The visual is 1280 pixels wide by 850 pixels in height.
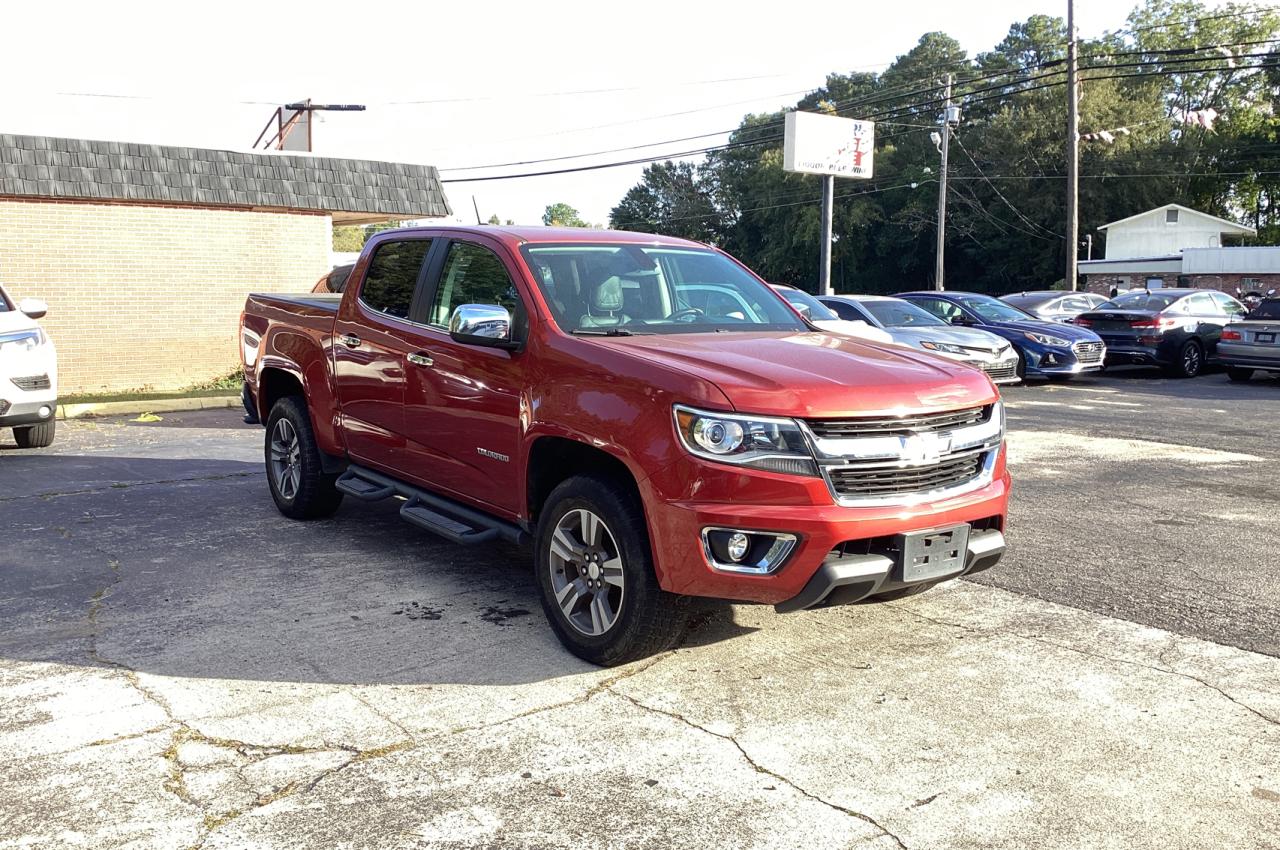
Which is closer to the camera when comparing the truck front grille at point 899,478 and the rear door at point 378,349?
the truck front grille at point 899,478

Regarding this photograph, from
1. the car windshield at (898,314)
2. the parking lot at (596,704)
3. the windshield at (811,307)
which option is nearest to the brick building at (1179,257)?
the car windshield at (898,314)

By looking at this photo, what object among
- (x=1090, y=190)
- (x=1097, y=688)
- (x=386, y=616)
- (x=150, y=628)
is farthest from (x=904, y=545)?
(x=1090, y=190)

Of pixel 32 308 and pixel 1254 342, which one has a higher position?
pixel 32 308

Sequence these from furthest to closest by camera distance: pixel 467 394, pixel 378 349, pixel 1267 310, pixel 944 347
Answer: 1. pixel 1267 310
2. pixel 944 347
3. pixel 378 349
4. pixel 467 394

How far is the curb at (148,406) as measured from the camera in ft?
47.0

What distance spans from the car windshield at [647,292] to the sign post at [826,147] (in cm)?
2236

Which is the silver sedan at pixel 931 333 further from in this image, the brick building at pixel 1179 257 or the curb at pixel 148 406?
the brick building at pixel 1179 257

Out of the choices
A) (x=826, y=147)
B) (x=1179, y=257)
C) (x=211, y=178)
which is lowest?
(x=211, y=178)

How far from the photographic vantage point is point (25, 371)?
402 inches

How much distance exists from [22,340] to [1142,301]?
1796cm

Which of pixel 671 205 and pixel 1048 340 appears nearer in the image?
pixel 1048 340

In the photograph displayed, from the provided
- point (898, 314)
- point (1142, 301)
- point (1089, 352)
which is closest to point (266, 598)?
point (898, 314)

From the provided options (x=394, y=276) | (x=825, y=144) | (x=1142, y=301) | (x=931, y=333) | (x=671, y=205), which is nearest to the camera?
(x=394, y=276)

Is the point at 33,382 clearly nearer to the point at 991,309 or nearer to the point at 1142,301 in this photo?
the point at 991,309
